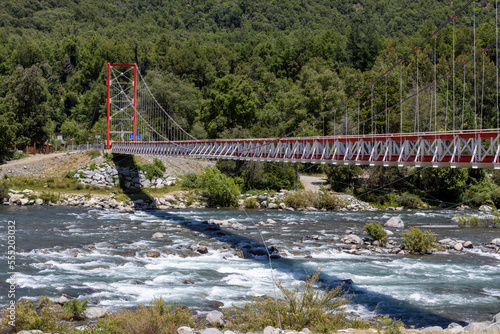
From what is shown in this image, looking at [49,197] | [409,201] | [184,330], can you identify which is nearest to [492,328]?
[184,330]

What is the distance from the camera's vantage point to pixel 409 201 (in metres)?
43.8

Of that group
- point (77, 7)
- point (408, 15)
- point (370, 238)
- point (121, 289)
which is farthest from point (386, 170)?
point (77, 7)

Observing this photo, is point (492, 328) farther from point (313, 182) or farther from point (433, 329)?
point (313, 182)

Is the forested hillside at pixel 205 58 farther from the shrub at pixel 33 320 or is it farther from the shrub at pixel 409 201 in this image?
the shrub at pixel 33 320

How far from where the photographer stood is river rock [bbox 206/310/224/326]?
535 inches

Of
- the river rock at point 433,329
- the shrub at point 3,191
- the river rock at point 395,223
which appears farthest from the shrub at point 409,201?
the river rock at point 433,329

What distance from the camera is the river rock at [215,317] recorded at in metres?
13.6

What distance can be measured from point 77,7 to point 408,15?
98369 mm

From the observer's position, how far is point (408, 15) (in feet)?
518

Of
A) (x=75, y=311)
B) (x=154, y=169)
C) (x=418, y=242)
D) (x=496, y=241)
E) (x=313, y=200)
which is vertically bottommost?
(x=313, y=200)

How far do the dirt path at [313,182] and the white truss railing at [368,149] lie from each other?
47.2ft

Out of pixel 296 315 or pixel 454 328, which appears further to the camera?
pixel 454 328

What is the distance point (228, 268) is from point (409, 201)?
27248 mm

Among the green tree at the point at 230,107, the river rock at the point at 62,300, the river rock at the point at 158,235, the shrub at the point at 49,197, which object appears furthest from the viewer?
the green tree at the point at 230,107
